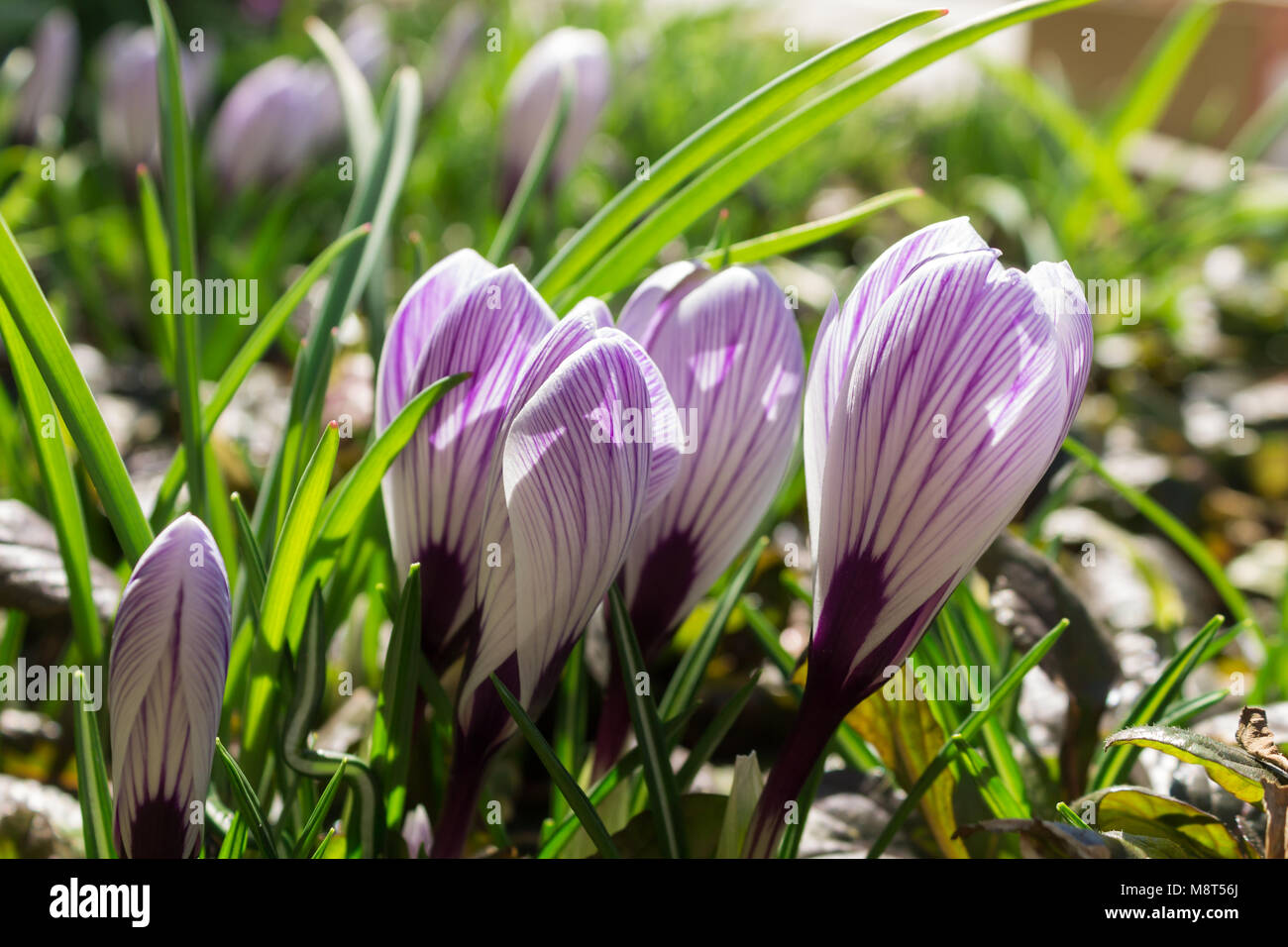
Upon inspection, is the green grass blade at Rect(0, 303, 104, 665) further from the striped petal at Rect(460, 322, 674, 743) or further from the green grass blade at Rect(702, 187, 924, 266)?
the green grass blade at Rect(702, 187, 924, 266)

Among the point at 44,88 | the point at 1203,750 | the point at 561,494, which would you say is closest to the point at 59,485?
the point at 561,494

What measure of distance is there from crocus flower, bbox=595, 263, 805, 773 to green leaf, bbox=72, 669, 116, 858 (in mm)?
272

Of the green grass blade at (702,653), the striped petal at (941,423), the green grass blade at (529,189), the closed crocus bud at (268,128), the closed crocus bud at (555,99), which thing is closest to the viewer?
the striped petal at (941,423)

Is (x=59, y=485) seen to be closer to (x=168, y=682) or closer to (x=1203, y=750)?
(x=168, y=682)

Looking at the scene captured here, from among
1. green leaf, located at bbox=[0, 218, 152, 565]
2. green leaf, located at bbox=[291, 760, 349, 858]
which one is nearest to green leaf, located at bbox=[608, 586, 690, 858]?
green leaf, located at bbox=[291, 760, 349, 858]

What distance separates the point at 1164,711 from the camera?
2.21 ft

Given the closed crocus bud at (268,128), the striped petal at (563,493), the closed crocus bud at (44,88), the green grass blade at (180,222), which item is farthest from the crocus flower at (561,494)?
the closed crocus bud at (44,88)

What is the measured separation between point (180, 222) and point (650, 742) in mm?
451

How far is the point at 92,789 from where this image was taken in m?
0.55

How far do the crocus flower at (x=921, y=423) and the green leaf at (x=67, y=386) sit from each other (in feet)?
1.11

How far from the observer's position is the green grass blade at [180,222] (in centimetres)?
67

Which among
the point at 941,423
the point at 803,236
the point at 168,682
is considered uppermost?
the point at 803,236

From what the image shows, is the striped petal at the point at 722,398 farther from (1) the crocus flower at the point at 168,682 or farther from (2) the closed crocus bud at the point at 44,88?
(2) the closed crocus bud at the point at 44,88
